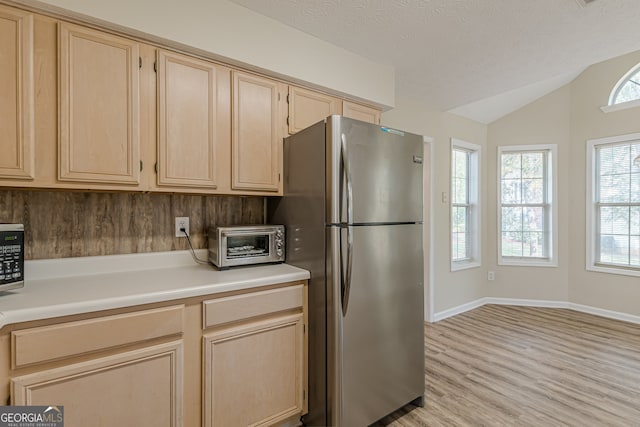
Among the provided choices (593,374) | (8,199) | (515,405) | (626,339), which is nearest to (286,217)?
(8,199)

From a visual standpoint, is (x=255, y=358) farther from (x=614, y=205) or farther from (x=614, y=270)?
(x=614, y=205)

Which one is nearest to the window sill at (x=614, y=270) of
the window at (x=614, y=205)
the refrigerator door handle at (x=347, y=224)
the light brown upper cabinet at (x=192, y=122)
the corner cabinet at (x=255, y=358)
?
the window at (x=614, y=205)

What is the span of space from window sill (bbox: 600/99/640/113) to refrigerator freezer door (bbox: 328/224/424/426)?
11.2 feet

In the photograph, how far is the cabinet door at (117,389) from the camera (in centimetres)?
115

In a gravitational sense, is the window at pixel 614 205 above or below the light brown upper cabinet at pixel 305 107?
below

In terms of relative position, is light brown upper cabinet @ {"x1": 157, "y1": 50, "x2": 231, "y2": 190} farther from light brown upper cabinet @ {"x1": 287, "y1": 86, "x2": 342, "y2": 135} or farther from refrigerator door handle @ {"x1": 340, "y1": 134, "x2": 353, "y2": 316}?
refrigerator door handle @ {"x1": 340, "y1": 134, "x2": 353, "y2": 316}

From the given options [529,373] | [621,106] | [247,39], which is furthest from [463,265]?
[247,39]

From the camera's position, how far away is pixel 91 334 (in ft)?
3.95

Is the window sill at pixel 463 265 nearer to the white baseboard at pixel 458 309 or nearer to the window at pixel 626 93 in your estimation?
the white baseboard at pixel 458 309

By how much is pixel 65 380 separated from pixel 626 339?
4.46 metres

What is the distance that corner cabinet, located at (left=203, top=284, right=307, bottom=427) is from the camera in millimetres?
1490

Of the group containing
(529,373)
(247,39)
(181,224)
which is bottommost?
(529,373)

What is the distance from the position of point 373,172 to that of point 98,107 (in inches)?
56.7

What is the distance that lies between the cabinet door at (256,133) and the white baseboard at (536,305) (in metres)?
2.69
